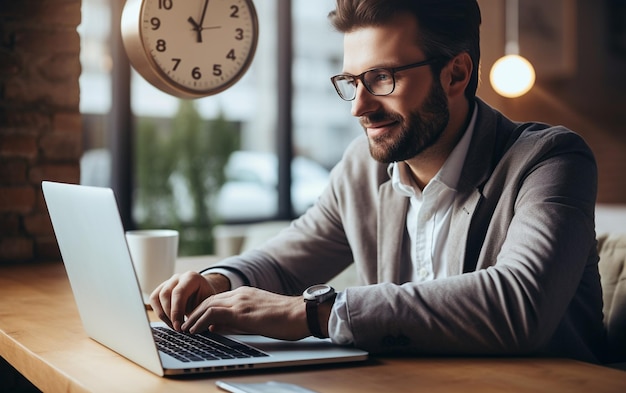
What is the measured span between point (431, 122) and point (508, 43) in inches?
197

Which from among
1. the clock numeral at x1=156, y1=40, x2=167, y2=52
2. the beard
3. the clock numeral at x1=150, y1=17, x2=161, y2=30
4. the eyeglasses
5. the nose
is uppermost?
the clock numeral at x1=150, y1=17, x2=161, y2=30

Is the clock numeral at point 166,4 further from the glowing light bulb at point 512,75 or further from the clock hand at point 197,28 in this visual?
the glowing light bulb at point 512,75

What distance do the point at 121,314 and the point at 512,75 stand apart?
488cm

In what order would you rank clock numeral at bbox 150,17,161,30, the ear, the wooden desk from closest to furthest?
the wooden desk → the ear → clock numeral at bbox 150,17,161,30

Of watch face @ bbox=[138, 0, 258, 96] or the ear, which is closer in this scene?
the ear

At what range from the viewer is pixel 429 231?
1.78m

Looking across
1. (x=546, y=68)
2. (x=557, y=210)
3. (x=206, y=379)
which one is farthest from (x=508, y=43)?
(x=206, y=379)

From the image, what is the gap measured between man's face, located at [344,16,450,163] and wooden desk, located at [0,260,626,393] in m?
0.60

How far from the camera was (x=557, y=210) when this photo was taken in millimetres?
1410

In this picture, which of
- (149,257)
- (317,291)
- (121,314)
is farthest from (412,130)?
(121,314)

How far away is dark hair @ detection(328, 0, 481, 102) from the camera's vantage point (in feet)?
5.56

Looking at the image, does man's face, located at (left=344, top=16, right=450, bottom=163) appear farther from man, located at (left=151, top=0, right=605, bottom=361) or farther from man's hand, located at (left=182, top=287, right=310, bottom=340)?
man's hand, located at (left=182, top=287, right=310, bottom=340)

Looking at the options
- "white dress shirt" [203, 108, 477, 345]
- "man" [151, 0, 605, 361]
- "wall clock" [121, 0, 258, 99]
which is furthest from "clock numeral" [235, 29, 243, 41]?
"white dress shirt" [203, 108, 477, 345]

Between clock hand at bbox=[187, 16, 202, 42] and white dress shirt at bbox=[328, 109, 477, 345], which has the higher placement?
clock hand at bbox=[187, 16, 202, 42]
